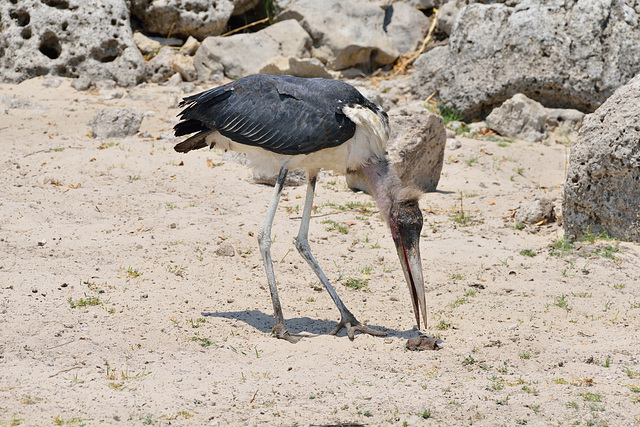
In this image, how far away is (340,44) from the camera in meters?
12.2

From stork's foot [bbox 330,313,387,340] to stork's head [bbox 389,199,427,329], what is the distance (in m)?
0.32

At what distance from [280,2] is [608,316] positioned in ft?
29.9

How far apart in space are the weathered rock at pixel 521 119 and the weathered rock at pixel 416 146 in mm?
2209

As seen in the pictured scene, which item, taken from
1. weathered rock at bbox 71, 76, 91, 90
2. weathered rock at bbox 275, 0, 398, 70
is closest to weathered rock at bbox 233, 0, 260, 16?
weathered rock at bbox 275, 0, 398, 70

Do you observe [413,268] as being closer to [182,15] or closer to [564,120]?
[564,120]

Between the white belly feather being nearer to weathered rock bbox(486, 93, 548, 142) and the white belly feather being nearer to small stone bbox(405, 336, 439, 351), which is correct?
small stone bbox(405, 336, 439, 351)

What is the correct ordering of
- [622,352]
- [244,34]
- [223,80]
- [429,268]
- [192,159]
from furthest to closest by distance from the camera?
[244,34], [223,80], [192,159], [429,268], [622,352]

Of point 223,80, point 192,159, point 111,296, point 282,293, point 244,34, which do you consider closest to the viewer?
point 111,296

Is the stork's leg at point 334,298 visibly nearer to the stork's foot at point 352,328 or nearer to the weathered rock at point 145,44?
the stork's foot at point 352,328

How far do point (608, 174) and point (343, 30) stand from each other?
703 centimetres

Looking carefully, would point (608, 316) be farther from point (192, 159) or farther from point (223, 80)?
point (223, 80)

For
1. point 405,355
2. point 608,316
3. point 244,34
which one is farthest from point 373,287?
point 244,34

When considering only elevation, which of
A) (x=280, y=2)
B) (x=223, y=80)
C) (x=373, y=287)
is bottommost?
(x=373, y=287)

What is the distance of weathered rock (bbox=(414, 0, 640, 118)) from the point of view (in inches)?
381
